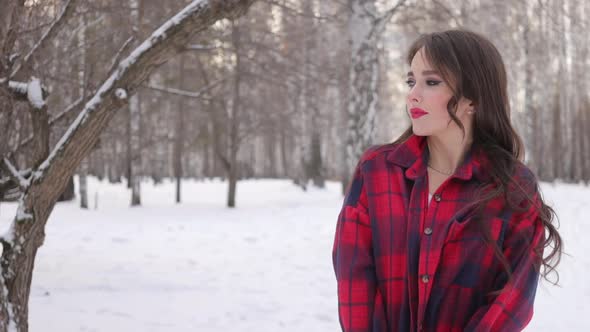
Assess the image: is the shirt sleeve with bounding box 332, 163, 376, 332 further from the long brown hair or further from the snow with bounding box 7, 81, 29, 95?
the snow with bounding box 7, 81, 29, 95

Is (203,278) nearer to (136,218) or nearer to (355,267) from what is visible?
(355,267)

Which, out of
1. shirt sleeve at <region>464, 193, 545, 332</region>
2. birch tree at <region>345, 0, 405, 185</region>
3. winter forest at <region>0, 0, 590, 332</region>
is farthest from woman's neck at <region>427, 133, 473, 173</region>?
birch tree at <region>345, 0, 405, 185</region>

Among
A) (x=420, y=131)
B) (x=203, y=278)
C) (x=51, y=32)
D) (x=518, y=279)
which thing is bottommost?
(x=203, y=278)

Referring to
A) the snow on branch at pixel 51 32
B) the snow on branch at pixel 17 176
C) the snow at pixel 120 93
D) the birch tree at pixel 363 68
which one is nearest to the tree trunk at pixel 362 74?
the birch tree at pixel 363 68

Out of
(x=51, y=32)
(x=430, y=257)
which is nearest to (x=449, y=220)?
(x=430, y=257)

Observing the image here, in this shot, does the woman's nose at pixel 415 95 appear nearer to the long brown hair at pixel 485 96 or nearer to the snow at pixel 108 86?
the long brown hair at pixel 485 96

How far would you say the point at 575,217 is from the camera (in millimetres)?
9586

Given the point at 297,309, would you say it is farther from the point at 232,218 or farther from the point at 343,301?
the point at 232,218

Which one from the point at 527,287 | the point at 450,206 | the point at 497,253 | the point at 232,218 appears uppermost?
the point at 450,206

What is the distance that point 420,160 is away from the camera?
1.96m

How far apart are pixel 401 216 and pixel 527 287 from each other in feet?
1.52

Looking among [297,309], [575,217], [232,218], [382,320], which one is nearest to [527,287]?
[382,320]

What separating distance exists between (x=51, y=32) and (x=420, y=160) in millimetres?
2647

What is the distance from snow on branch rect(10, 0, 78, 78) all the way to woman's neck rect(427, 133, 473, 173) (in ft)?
8.31
